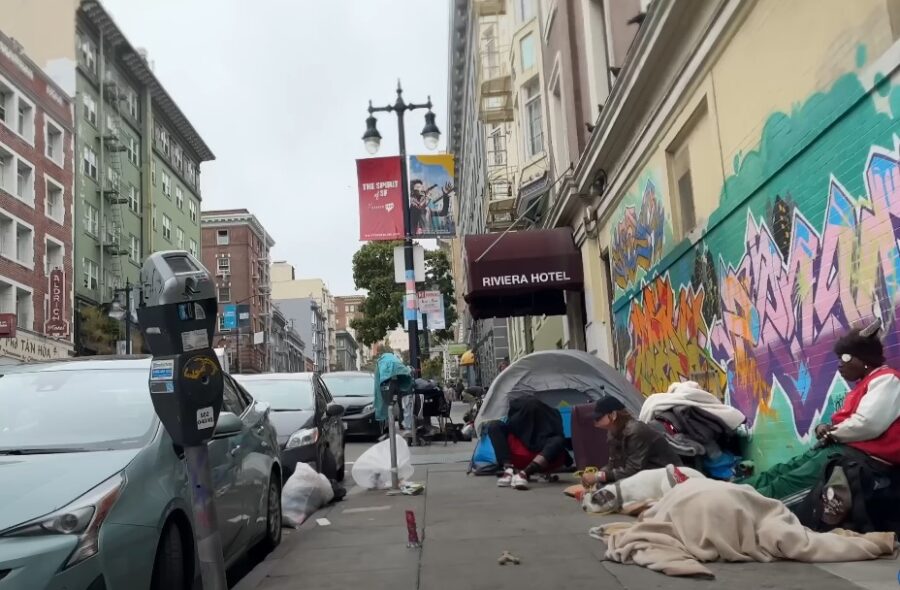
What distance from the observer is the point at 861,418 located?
5.14m

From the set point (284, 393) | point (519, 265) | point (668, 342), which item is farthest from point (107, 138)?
point (668, 342)

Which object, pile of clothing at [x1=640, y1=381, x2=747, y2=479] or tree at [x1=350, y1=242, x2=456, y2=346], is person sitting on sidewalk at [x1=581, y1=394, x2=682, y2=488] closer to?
pile of clothing at [x1=640, y1=381, x2=747, y2=479]

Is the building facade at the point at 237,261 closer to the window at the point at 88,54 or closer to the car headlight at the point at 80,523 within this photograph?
the window at the point at 88,54

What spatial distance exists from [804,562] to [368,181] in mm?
13035

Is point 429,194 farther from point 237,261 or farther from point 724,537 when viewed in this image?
point 237,261

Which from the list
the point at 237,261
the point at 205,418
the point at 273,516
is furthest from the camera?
the point at 237,261

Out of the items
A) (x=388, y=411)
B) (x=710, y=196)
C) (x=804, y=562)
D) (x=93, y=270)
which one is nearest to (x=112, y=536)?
(x=804, y=562)

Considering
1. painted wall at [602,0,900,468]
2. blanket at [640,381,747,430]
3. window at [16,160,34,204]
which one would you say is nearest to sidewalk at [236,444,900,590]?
blanket at [640,381,747,430]

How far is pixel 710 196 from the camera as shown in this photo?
894cm

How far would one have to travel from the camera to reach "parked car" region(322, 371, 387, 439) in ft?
55.5

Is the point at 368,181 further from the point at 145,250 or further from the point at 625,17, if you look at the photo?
the point at 145,250

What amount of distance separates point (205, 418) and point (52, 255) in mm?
37175

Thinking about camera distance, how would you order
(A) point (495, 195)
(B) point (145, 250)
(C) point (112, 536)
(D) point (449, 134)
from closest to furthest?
1. (C) point (112, 536)
2. (A) point (495, 195)
3. (B) point (145, 250)
4. (D) point (449, 134)

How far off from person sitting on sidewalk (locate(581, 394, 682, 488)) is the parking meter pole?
4.63 metres
